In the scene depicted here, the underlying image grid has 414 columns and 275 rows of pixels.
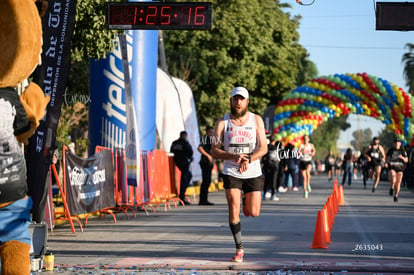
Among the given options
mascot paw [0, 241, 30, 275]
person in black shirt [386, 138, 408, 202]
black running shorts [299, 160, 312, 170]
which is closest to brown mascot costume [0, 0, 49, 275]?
mascot paw [0, 241, 30, 275]

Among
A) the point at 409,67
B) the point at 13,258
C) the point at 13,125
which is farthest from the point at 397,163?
the point at 409,67

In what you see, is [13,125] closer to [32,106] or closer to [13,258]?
[32,106]

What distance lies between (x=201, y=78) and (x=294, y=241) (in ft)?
92.4

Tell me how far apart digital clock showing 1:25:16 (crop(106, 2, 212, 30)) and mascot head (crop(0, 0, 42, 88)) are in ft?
26.8

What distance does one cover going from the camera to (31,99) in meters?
6.03

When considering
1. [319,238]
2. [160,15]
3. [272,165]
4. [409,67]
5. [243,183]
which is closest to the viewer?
[243,183]

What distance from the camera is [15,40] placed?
548 cm

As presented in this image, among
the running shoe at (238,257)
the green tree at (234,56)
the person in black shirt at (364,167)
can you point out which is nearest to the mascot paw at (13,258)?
the running shoe at (238,257)

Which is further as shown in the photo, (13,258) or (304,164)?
(304,164)

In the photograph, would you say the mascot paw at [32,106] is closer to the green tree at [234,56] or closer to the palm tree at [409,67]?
the green tree at [234,56]

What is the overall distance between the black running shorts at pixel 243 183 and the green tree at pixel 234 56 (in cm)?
2765

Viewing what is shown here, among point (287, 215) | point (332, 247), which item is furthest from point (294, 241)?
point (287, 215)

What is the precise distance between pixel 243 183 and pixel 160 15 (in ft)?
15.6

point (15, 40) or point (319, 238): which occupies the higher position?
point (15, 40)
